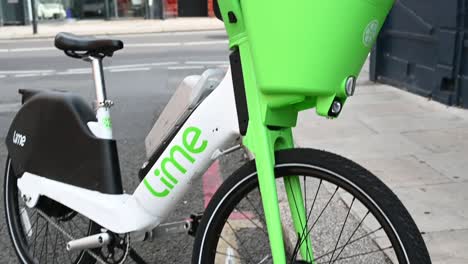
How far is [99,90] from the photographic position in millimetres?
2727

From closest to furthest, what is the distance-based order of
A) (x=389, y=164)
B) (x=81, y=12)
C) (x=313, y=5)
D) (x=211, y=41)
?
1. (x=313, y=5)
2. (x=389, y=164)
3. (x=211, y=41)
4. (x=81, y=12)

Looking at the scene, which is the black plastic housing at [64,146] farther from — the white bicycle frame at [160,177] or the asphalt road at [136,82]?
the asphalt road at [136,82]

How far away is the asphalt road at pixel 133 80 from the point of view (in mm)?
4277

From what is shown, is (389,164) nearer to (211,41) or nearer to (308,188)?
(308,188)

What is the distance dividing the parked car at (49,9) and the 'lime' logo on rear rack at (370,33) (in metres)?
24.7

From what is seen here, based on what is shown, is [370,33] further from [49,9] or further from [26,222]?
[49,9]

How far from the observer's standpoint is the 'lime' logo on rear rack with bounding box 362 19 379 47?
182cm

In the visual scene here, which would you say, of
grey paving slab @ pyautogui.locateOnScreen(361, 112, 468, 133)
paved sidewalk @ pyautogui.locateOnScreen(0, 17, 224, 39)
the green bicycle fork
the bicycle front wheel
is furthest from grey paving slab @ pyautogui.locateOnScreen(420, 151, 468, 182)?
paved sidewalk @ pyautogui.locateOnScreen(0, 17, 224, 39)

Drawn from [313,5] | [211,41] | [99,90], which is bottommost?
[211,41]

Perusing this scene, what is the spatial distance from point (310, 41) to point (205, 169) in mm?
765

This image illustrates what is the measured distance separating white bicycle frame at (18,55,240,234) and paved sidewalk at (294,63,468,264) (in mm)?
1496

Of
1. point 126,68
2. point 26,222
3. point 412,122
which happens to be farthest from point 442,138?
point 126,68

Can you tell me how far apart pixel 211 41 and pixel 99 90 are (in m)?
14.5

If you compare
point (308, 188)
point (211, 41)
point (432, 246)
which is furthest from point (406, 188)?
point (211, 41)
